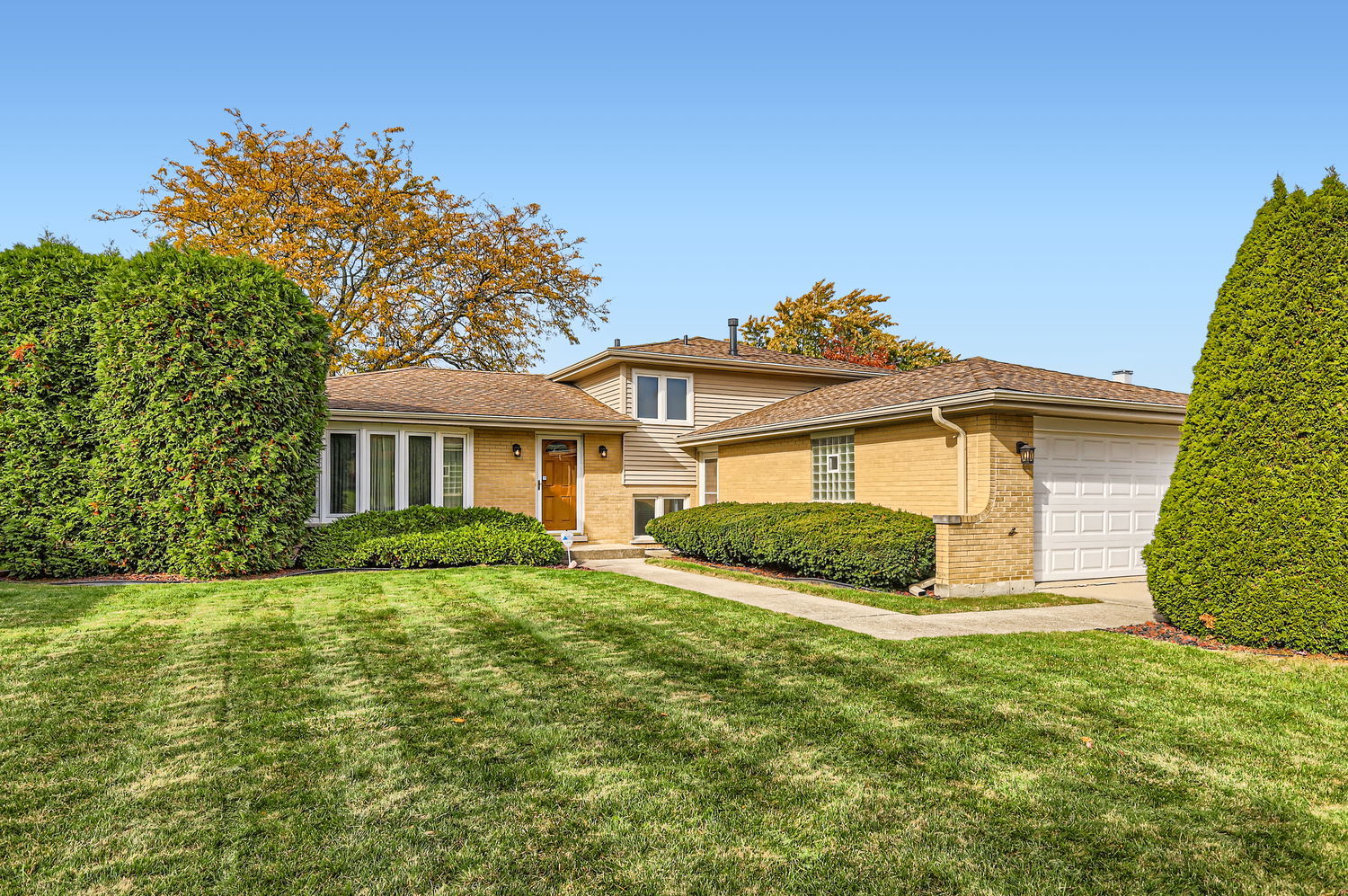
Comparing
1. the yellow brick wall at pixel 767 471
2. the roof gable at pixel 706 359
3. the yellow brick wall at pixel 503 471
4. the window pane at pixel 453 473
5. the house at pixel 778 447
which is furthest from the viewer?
the roof gable at pixel 706 359

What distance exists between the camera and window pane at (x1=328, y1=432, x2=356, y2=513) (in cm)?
1551

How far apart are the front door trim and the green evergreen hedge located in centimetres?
820

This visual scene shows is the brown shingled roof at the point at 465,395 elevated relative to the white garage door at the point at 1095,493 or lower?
elevated

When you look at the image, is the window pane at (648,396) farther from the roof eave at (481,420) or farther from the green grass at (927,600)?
the green grass at (927,600)

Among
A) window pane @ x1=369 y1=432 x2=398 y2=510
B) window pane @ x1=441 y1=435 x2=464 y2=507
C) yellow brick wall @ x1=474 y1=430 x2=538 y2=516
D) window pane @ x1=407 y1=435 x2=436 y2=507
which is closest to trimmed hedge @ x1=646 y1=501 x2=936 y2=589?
yellow brick wall @ x1=474 y1=430 x2=538 y2=516

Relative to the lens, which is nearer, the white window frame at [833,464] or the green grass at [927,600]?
the green grass at [927,600]

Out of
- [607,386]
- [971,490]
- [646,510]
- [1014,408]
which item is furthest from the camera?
[607,386]

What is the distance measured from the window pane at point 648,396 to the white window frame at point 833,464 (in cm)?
499

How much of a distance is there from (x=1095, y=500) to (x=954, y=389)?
2.96 metres

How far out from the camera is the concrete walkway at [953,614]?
807cm

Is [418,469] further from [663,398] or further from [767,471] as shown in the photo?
[767,471]

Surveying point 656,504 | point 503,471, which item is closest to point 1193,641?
point 656,504

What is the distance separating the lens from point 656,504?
61.6 ft

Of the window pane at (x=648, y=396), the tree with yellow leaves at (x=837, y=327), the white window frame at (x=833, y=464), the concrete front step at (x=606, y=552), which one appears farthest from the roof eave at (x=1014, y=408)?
the tree with yellow leaves at (x=837, y=327)
